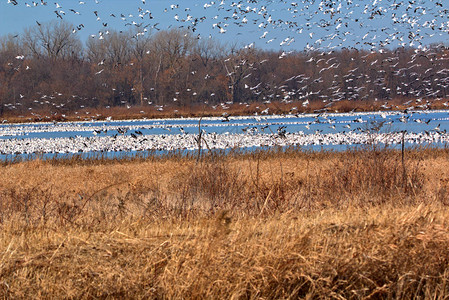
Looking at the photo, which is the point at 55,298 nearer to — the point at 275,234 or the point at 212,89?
the point at 275,234

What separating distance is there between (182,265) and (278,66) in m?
64.0

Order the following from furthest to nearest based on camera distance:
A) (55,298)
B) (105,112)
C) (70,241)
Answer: (105,112), (70,241), (55,298)

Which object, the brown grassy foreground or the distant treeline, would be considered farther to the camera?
the distant treeline

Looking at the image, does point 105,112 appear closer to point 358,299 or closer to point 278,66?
point 278,66

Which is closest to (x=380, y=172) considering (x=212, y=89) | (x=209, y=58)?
(x=212, y=89)

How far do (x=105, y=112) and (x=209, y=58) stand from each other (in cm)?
2017

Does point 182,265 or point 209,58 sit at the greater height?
point 209,58

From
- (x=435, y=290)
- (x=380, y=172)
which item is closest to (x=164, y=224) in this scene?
(x=435, y=290)

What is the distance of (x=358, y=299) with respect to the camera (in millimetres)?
4328

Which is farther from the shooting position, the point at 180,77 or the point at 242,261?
the point at 180,77

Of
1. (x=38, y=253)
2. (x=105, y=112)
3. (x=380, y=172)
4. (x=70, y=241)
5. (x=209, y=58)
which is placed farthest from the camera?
(x=209, y=58)

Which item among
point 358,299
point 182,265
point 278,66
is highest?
point 278,66

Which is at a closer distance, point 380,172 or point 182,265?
point 182,265

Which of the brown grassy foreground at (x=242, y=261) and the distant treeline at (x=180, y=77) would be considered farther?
the distant treeline at (x=180, y=77)
